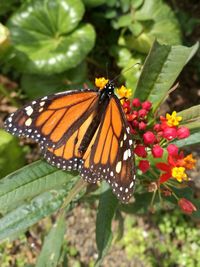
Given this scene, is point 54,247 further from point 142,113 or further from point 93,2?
point 93,2

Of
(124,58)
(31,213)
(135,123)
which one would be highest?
(124,58)

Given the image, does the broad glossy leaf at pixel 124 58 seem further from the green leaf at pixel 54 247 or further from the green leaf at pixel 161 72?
the green leaf at pixel 54 247

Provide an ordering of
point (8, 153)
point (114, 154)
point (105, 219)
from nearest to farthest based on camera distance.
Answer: point (114, 154) < point (105, 219) < point (8, 153)

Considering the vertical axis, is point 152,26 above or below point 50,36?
below

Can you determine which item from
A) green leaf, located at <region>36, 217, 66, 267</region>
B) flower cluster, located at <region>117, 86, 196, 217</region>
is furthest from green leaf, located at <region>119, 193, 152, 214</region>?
flower cluster, located at <region>117, 86, 196, 217</region>

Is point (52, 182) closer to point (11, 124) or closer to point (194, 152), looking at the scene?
point (11, 124)

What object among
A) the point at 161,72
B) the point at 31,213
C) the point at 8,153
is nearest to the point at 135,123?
the point at 161,72

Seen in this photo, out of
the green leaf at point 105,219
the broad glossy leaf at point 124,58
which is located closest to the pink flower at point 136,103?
the green leaf at point 105,219
